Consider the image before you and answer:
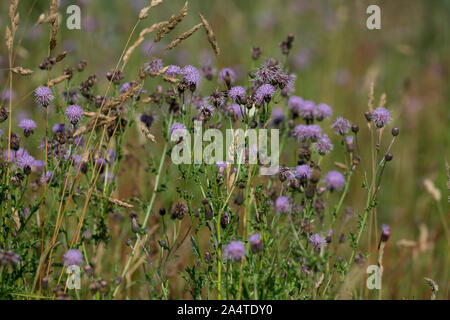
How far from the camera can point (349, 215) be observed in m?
2.72

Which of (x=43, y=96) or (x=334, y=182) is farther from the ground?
(x=43, y=96)

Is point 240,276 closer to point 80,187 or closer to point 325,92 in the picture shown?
point 80,187

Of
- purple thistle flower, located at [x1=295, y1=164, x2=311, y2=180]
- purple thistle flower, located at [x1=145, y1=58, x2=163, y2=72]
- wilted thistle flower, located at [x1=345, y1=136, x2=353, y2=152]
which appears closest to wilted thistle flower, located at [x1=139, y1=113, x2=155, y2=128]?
purple thistle flower, located at [x1=145, y1=58, x2=163, y2=72]

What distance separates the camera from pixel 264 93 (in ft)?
7.48

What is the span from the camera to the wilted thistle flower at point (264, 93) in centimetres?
227

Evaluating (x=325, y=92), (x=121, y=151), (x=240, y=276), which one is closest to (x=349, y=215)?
(x=240, y=276)

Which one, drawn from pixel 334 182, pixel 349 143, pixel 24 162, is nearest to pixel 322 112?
pixel 349 143

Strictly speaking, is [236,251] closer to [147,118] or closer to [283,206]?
[283,206]

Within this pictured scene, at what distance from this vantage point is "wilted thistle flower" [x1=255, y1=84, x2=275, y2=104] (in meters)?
2.27

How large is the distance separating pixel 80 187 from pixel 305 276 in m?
1.12

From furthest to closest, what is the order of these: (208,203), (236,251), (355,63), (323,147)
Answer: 1. (355,63)
2. (323,147)
3. (208,203)
4. (236,251)

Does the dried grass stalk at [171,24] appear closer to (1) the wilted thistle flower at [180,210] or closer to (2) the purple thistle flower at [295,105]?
(1) the wilted thistle flower at [180,210]

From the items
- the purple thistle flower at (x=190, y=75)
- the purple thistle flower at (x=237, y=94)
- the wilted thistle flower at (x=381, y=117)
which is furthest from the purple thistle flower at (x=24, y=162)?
the wilted thistle flower at (x=381, y=117)
